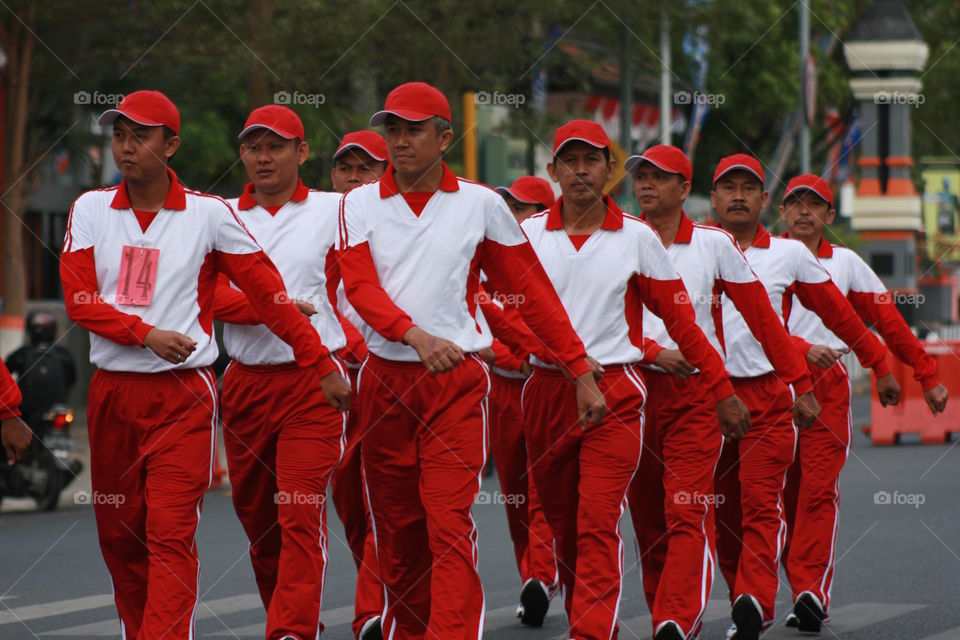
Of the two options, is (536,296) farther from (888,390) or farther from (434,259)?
(888,390)

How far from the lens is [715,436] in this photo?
26.1 ft

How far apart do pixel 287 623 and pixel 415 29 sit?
583 inches

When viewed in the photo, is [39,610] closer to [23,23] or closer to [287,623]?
[287,623]

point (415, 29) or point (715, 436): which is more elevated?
point (415, 29)

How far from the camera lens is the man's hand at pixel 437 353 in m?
6.35

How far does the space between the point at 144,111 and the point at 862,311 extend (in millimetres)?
4912

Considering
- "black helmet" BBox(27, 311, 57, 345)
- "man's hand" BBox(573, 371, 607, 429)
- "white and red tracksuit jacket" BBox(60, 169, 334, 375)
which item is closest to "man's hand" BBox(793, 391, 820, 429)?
"man's hand" BBox(573, 371, 607, 429)

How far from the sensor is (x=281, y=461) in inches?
295

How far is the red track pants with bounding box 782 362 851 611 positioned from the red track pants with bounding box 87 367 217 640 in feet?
11.3

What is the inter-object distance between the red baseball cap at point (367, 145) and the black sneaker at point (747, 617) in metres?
2.96

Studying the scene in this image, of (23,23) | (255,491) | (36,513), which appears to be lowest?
(36,513)

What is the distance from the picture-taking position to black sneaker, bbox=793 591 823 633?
8.66 metres

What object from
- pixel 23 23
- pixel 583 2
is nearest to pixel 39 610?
pixel 23 23

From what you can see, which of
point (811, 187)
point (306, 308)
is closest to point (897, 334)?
point (811, 187)
